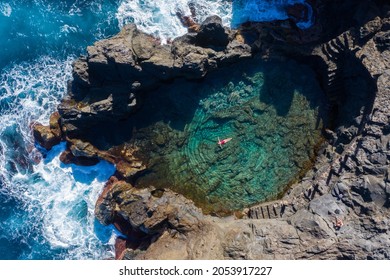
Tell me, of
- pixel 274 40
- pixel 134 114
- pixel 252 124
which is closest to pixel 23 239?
pixel 134 114

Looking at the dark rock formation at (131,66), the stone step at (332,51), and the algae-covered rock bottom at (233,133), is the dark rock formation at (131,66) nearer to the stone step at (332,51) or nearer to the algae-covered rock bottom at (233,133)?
the algae-covered rock bottom at (233,133)

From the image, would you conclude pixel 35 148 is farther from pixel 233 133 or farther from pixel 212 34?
pixel 212 34

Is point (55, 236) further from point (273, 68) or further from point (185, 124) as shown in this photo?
point (273, 68)

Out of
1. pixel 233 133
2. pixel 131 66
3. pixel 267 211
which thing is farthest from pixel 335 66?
pixel 131 66

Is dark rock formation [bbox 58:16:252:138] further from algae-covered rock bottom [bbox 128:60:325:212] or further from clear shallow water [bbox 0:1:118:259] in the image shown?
clear shallow water [bbox 0:1:118:259]

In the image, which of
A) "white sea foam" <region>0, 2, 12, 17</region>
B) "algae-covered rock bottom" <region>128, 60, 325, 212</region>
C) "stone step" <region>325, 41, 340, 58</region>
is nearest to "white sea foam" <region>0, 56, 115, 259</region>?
"white sea foam" <region>0, 2, 12, 17</region>

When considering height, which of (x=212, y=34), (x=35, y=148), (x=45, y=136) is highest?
(x=212, y=34)
